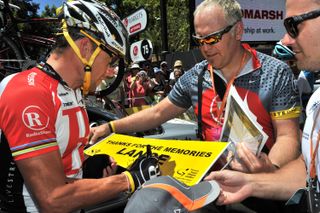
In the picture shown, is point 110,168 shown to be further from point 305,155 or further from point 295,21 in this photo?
point 295,21

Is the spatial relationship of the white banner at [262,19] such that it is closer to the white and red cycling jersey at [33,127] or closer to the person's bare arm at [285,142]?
the person's bare arm at [285,142]

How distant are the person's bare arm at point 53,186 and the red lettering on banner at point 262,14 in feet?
47.8

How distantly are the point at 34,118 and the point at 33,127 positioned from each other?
4 centimetres

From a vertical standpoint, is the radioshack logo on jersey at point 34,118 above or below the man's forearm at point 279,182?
above

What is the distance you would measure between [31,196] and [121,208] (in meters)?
1.43

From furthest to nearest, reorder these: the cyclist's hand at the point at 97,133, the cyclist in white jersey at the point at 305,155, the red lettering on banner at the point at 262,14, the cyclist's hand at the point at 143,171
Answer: the red lettering on banner at the point at 262,14, the cyclist's hand at the point at 97,133, the cyclist's hand at the point at 143,171, the cyclist in white jersey at the point at 305,155

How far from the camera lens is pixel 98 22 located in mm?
2156

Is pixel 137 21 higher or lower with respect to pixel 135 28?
higher

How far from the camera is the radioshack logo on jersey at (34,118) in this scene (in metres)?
1.83

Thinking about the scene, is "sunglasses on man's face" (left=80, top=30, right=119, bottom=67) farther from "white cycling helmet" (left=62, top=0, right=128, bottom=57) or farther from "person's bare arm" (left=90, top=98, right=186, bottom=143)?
"person's bare arm" (left=90, top=98, right=186, bottom=143)

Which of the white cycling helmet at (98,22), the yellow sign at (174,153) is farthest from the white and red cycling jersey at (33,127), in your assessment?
the yellow sign at (174,153)

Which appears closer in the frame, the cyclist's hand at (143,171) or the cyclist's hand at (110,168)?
the cyclist's hand at (143,171)

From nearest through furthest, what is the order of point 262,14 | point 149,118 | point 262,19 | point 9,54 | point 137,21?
1. point 149,118
2. point 9,54
3. point 137,21
4. point 262,14
5. point 262,19

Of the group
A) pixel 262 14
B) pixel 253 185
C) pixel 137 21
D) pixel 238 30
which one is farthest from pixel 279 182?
pixel 262 14
